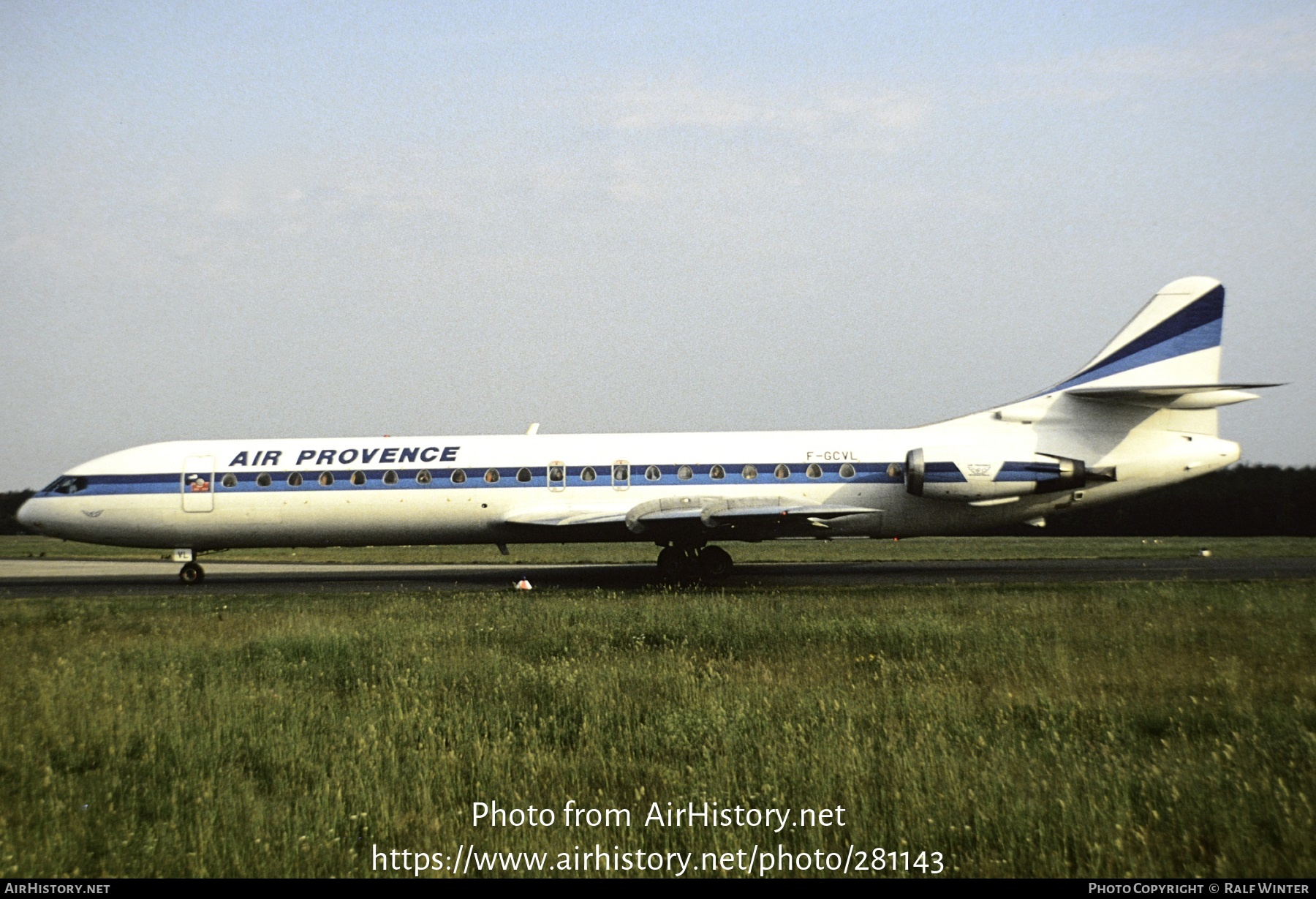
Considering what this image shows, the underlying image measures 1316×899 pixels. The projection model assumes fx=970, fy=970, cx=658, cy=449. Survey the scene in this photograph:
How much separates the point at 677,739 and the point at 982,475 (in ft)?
52.6

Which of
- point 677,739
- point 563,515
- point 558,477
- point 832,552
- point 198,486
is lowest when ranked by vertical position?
point 677,739

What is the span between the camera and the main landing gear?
2238 centimetres

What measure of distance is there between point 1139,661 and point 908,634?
259cm

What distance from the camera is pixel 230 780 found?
267 inches

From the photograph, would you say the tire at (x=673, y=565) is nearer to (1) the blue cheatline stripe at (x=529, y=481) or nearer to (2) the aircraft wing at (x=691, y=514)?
(2) the aircraft wing at (x=691, y=514)

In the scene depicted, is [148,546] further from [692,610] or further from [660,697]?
[660,697]

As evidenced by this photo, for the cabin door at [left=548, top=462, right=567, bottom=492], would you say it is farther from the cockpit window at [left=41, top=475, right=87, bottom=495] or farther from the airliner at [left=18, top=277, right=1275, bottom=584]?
the cockpit window at [left=41, top=475, right=87, bottom=495]

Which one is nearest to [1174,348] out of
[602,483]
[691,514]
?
[691,514]

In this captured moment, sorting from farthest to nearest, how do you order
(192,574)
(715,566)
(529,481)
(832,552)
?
(832,552) < (192,574) < (529,481) < (715,566)

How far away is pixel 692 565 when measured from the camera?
73.8 feet

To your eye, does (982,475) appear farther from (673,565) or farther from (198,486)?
(198,486)

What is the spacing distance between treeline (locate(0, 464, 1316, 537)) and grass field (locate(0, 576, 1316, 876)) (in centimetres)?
2762

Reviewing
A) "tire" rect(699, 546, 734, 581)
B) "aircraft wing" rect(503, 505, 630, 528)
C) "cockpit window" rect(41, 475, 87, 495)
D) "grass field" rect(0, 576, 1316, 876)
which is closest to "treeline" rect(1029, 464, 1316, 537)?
"tire" rect(699, 546, 734, 581)

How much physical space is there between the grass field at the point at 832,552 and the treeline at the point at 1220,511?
2.74 ft
